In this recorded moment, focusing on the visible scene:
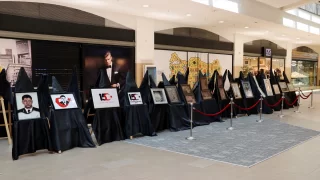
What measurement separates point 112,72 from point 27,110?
5034 mm

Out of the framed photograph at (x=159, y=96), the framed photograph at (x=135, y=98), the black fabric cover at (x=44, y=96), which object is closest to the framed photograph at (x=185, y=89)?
the framed photograph at (x=159, y=96)

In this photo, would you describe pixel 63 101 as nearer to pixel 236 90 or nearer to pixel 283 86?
pixel 236 90

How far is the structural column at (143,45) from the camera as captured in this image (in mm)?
11750

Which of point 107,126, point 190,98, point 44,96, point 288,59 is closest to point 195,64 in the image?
point 190,98

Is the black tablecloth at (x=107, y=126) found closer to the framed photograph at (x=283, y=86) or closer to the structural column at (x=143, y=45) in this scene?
the structural column at (x=143, y=45)

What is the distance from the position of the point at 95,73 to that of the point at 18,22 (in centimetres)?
294

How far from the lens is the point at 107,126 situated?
23.7 ft

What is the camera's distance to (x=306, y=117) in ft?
38.0

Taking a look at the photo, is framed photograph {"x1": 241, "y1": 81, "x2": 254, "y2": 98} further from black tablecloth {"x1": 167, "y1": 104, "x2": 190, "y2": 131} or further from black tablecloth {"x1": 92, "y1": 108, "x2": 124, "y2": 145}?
black tablecloth {"x1": 92, "y1": 108, "x2": 124, "y2": 145}

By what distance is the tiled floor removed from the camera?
4.95m

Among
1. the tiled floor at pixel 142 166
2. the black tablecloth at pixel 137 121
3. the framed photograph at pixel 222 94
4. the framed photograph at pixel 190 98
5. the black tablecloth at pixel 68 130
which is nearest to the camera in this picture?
the tiled floor at pixel 142 166

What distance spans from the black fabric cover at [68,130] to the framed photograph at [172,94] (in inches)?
117

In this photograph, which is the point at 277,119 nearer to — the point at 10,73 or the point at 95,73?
the point at 95,73

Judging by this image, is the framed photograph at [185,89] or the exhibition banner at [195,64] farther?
the exhibition banner at [195,64]
